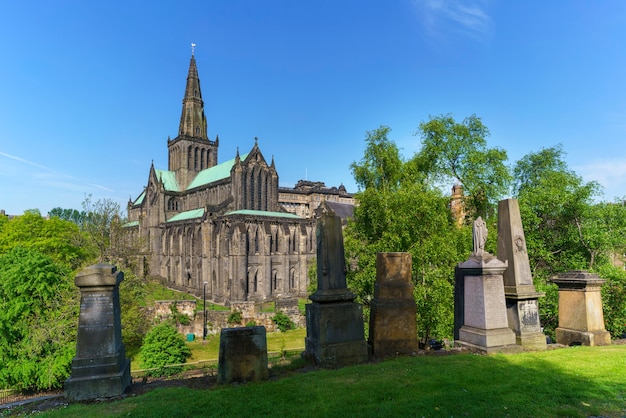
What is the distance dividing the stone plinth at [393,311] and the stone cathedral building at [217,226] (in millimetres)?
30596

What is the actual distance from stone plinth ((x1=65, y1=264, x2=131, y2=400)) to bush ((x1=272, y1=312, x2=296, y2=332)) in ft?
86.3

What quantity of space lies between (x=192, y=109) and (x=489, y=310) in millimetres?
62329

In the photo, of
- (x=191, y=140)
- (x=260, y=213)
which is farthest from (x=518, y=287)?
(x=191, y=140)

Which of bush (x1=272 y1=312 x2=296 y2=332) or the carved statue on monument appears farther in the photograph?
bush (x1=272 y1=312 x2=296 y2=332)

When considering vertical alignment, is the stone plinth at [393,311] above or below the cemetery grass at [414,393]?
above

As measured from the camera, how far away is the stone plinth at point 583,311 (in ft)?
27.4

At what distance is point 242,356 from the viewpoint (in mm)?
5988

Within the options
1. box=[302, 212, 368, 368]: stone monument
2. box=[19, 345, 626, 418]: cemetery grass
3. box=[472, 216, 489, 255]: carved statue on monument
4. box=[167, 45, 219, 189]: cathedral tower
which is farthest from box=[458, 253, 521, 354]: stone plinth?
box=[167, 45, 219, 189]: cathedral tower

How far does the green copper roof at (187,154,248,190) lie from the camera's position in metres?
53.9

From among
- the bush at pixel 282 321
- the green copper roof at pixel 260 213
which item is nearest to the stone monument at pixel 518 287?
the bush at pixel 282 321

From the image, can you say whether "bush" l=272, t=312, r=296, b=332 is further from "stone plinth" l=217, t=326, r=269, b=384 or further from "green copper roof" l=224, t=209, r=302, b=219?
"stone plinth" l=217, t=326, r=269, b=384

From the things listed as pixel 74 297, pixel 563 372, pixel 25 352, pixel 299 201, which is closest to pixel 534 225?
pixel 563 372

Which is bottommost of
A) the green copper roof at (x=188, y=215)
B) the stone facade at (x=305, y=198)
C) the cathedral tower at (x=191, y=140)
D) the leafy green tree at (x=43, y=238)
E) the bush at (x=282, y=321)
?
the bush at (x=282, y=321)

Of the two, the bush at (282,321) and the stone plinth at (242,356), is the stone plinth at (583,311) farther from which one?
the bush at (282,321)
